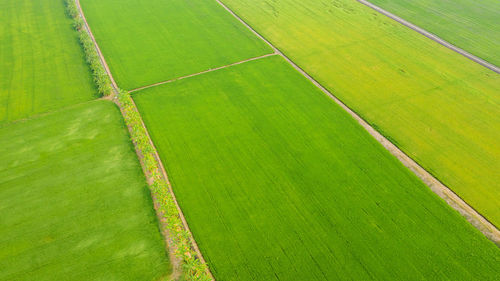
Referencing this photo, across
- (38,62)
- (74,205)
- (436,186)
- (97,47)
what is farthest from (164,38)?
(436,186)

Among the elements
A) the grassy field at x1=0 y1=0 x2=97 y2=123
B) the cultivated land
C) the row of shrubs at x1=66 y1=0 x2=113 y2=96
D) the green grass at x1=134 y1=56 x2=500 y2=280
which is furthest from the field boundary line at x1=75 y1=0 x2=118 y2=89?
the cultivated land

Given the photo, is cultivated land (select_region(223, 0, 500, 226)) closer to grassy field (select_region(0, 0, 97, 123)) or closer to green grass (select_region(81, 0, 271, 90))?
green grass (select_region(81, 0, 271, 90))

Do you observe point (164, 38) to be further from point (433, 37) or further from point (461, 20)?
point (461, 20)

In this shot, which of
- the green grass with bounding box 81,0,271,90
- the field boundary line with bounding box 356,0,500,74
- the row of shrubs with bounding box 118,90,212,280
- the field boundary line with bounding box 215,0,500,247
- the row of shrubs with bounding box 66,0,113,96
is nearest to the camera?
the row of shrubs with bounding box 118,90,212,280

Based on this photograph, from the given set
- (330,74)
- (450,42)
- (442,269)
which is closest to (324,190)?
(442,269)

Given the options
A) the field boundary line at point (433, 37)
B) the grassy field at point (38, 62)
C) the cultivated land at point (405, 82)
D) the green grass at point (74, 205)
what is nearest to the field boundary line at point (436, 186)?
the cultivated land at point (405, 82)

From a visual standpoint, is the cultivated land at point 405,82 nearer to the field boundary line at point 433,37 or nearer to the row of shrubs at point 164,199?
the field boundary line at point 433,37

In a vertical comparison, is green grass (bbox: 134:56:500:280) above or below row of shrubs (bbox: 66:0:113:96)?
below
